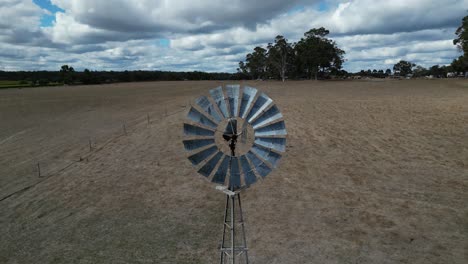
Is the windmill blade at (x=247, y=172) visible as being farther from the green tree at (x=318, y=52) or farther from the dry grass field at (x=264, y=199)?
the green tree at (x=318, y=52)

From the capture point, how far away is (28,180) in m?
16.3

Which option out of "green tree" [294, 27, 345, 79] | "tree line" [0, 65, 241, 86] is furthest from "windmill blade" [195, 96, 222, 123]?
"tree line" [0, 65, 241, 86]

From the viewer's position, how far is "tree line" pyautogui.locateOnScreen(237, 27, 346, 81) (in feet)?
281

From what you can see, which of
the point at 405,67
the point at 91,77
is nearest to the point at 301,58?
the point at 91,77

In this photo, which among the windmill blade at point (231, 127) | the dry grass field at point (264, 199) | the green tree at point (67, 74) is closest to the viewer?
the windmill blade at point (231, 127)

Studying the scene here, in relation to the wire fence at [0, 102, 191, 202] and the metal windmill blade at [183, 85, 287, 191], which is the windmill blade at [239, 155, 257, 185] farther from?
the wire fence at [0, 102, 191, 202]

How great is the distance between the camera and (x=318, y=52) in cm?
8462

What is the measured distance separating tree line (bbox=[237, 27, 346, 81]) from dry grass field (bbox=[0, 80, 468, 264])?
63.9 metres

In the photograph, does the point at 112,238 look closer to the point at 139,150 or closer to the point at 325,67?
the point at 139,150

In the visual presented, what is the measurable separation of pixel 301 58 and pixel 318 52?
6484mm

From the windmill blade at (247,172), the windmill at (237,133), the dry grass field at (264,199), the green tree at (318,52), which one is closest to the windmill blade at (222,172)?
the windmill at (237,133)

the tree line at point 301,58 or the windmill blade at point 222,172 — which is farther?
the tree line at point 301,58

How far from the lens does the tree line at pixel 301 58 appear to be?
85562mm

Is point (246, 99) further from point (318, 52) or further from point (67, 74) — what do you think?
point (67, 74)
